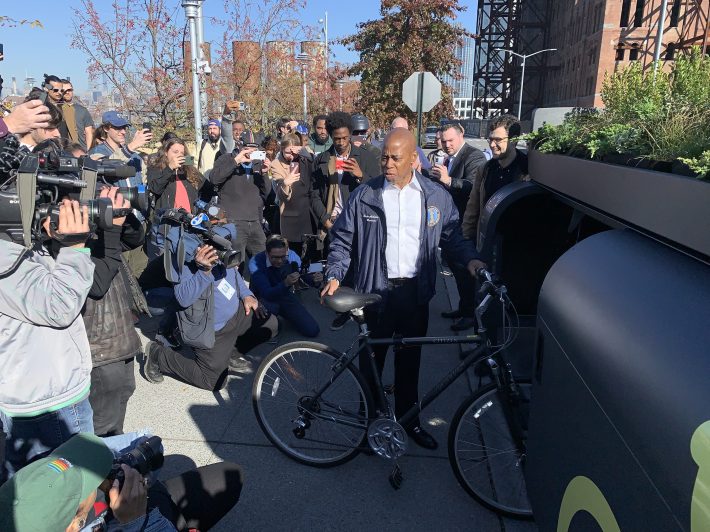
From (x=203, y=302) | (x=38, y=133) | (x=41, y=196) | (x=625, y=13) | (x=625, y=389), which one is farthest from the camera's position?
(x=625, y=13)

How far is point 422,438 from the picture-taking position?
10.9ft

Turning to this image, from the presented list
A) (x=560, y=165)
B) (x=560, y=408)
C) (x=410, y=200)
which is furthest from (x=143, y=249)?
(x=560, y=408)

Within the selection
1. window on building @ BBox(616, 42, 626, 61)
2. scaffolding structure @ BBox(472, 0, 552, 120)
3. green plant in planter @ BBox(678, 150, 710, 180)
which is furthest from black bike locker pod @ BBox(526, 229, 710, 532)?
scaffolding structure @ BBox(472, 0, 552, 120)

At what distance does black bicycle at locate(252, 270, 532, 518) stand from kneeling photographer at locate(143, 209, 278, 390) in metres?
0.87

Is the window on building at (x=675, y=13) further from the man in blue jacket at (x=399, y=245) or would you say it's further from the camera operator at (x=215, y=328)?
the camera operator at (x=215, y=328)

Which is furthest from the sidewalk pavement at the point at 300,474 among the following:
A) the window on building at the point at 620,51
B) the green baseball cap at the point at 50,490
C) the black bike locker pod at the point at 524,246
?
the window on building at the point at 620,51

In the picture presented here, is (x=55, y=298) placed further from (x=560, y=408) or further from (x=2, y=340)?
(x=560, y=408)

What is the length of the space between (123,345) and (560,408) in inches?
87.3

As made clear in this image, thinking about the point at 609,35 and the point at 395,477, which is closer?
the point at 395,477

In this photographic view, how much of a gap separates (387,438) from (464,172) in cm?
351

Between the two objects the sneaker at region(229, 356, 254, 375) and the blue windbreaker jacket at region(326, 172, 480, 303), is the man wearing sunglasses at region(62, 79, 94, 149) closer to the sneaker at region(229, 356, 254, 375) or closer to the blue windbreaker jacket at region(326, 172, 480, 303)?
the sneaker at region(229, 356, 254, 375)

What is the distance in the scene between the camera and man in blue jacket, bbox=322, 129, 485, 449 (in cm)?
311

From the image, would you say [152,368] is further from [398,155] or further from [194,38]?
[194,38]

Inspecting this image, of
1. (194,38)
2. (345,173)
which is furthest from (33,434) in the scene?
(194,38)
